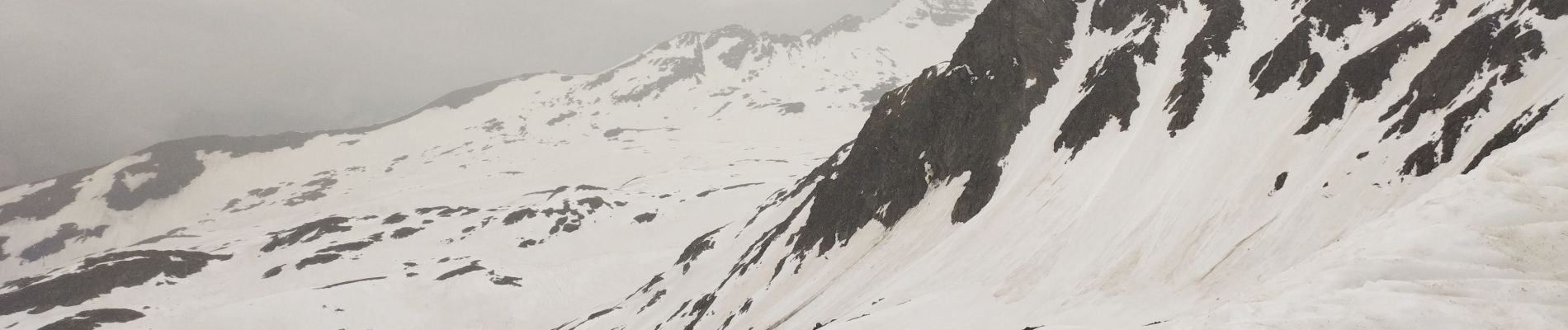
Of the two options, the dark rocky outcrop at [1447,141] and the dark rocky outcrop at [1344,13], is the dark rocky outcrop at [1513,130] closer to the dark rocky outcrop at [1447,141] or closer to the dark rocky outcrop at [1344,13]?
the dark rocky outcrop at [1447,141]

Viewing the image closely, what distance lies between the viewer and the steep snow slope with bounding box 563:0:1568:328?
8039 millimetres

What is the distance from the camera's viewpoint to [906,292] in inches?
1202

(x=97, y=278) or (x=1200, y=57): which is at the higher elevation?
(x=97, y=278)

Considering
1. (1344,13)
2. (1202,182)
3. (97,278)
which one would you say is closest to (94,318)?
(97,278)

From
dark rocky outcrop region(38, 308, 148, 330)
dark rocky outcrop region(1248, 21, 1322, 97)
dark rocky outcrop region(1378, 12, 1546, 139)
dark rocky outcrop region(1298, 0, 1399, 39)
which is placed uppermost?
dark rocky outcrop region(38, 308, 148, 330)

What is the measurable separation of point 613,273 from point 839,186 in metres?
50.9

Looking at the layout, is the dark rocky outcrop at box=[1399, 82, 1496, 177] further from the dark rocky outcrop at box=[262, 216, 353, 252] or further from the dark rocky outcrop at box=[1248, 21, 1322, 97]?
the dark rocky outcrop at box=[262, 216, 353, 252]

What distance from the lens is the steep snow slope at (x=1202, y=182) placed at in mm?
8039

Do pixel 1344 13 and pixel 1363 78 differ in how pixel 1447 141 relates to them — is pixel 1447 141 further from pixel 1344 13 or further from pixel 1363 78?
pixel 1344 13

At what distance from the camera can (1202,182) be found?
83.9 ft

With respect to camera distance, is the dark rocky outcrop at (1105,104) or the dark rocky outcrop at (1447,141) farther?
the dark rocky outcrop at (1105,104)

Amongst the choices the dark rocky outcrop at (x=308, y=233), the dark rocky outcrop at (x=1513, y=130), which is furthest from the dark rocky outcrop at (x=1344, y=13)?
the dark rocky outcrop at (x=308, y=233)

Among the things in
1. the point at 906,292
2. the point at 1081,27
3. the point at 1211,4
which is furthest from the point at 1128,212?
the point at 1081,27

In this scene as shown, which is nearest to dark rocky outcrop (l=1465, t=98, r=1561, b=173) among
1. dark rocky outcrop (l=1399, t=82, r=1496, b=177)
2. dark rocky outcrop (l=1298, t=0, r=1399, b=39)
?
dark rocky outcrop (l=1399, t=82, r=1496, b=177)
